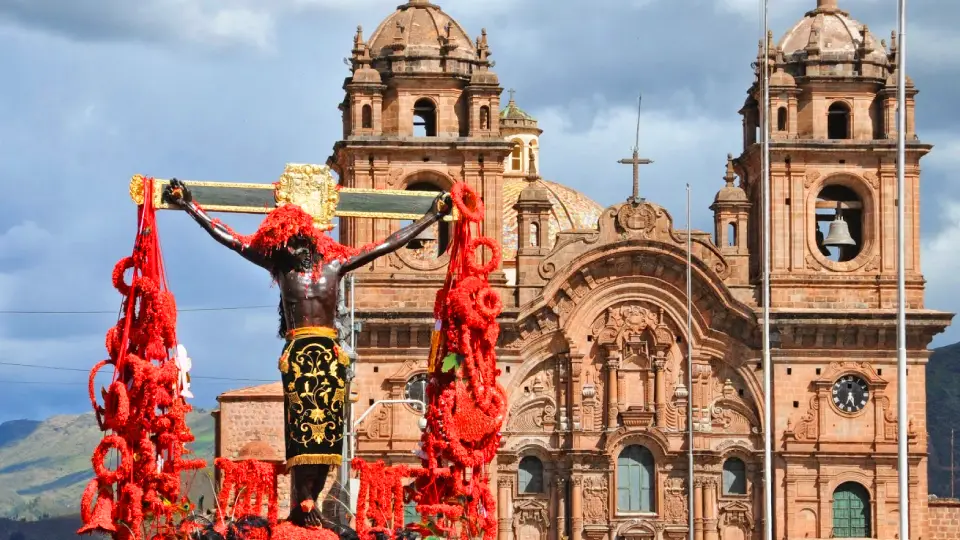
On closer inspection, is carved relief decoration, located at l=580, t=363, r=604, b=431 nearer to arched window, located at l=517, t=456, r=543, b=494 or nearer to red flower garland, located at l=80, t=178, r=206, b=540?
arched window, located at l=517, t=456, r=543, b=494

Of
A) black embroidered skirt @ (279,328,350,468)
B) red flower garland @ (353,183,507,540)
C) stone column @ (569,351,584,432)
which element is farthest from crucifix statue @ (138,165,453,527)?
stone column @ (569,351,584,432)

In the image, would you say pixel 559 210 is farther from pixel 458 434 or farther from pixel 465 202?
pixel 458 434

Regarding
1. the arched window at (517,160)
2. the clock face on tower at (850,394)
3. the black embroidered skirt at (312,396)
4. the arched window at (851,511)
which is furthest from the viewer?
the arched window at (517,160)

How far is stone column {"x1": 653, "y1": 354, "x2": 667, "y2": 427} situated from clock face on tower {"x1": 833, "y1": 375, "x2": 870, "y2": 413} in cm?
404

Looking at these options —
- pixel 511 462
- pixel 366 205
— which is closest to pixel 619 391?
pixel 511 462

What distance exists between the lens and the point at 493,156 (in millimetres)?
63969

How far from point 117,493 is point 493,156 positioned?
31.5m

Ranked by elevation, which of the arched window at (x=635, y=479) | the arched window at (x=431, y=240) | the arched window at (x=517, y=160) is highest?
the arched window at (x=517, y=160)

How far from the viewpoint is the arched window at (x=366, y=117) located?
63.8 meters

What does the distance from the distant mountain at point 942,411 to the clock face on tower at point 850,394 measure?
64.2 meters

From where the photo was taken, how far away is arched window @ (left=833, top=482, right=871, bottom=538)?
63312 millimetres

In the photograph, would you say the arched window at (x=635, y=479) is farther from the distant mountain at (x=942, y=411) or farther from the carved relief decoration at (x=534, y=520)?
the distant mountain at (x=942, y=411)

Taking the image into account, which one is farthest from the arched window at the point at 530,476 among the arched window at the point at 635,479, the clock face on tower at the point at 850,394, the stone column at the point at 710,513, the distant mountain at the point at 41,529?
the distant mountain at the point at 41,529

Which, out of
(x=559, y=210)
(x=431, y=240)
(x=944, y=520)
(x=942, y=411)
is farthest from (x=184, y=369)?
(x=942, y=411)
